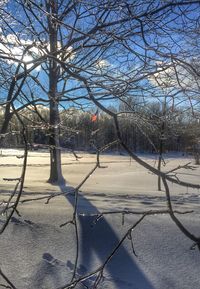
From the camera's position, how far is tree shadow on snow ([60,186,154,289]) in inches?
160

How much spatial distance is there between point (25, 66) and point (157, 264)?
291cm

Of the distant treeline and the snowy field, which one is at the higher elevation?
the distant treeline

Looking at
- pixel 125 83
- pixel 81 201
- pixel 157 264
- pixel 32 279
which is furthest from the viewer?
pixel 81 201

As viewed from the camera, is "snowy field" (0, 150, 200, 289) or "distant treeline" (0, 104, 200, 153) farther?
"snowy field" (0, 150, 200, 289)

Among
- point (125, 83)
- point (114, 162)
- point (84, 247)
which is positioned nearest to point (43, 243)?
point (84, 247)

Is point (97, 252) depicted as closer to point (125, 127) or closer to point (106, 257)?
point (106, 257)

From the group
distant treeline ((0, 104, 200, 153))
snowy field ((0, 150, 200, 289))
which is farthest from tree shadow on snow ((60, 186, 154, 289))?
distant treeline ((0, 104, 200, 153))

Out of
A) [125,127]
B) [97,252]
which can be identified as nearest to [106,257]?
[97,252]

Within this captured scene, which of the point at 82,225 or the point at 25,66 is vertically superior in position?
the point at 25,66

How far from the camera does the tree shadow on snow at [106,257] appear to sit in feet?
13.3

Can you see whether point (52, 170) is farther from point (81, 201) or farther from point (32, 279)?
point (32, 279)

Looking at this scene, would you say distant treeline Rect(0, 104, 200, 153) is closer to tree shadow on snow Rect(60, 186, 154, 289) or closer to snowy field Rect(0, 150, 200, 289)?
snowy field Rect(0, 150, 200, 289)

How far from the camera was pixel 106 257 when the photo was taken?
4676mm

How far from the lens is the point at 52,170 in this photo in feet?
43.8
